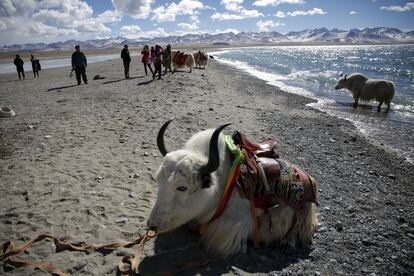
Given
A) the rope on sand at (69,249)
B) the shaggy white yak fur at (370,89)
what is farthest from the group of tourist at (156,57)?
the rope on sand at (69,249)

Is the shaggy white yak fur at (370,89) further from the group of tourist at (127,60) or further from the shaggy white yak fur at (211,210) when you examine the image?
the shaggy white yak fur at (211,210)

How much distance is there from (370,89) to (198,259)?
41.5 feet

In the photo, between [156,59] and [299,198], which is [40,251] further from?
[156,59]

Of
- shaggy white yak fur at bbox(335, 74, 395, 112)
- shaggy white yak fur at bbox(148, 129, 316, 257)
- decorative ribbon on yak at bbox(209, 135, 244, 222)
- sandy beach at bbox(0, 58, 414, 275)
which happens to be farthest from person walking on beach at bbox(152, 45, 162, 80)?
decorative ribbon on yak at bbox(209, 135, 244, 222)

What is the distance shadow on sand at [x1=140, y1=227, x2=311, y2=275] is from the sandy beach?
0.01 meters

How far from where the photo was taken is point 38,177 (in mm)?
4312

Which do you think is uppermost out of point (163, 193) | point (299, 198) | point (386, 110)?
point (163, 193)

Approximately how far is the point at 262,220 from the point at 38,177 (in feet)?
10.1

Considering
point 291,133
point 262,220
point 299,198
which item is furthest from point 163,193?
point 291,133

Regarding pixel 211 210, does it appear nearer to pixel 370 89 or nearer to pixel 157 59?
pixel 370 89

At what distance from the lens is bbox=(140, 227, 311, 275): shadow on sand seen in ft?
9.29

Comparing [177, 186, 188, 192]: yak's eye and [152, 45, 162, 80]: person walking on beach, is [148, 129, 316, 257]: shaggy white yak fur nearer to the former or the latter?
[177, 186, 188, 192]: yak's eye

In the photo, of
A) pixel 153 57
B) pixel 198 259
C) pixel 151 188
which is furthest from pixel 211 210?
pixel 153 57

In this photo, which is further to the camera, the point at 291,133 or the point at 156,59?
the point at 156,59
